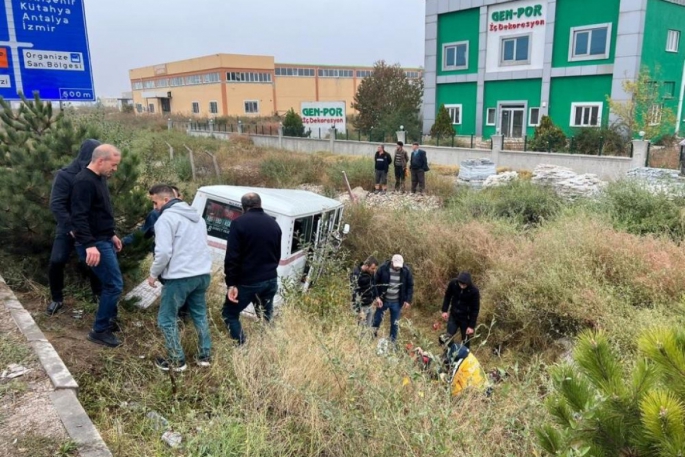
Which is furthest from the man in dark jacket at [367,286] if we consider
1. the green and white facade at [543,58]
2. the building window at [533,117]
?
the building window at [533,117]

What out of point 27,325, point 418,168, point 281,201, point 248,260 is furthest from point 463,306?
point 418,168

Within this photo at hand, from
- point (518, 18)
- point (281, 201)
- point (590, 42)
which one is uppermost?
point (518, 18)

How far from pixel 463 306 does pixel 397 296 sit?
893mm

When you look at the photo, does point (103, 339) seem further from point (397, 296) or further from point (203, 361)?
point (397, 296)

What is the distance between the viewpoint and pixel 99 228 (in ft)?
13.2

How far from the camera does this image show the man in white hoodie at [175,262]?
3.75 meters

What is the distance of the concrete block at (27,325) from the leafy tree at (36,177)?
925mm

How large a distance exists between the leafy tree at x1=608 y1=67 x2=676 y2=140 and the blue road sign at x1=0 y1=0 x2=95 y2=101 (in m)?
18.1

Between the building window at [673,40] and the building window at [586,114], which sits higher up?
the building window at [673,40]

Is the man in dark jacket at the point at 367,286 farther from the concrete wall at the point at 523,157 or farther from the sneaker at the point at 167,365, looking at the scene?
the concrete wall at the point at 523,157

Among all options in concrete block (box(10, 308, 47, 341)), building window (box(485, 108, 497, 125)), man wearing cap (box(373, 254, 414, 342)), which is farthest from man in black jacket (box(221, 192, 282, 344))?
building window (box(485, 108, 497, 125))

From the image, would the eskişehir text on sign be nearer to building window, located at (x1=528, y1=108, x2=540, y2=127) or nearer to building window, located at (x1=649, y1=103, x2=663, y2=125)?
building window, located at (x1=528, y1=108, x2=540, y2=127)

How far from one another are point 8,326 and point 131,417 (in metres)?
1.57

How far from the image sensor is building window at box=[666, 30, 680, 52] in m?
21.3
